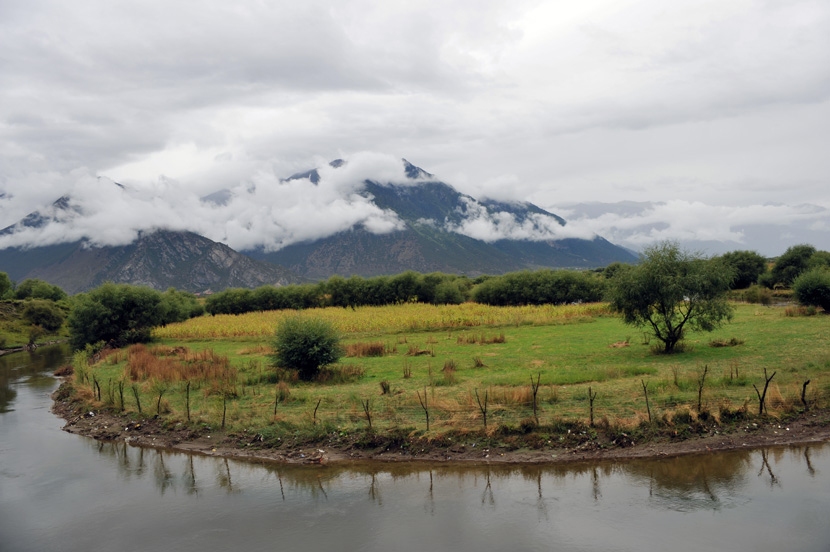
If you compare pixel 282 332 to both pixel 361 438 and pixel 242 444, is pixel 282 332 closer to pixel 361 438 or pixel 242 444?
pixel 242 444

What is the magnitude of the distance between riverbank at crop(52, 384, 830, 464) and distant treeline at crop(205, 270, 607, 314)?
71.4 m

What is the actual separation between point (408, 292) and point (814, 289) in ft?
220

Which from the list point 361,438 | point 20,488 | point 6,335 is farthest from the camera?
point 6,335

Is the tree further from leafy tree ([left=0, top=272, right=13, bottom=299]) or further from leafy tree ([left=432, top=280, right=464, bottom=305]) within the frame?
leafy tree ([left=0, top=272, right=13, bottom=299])

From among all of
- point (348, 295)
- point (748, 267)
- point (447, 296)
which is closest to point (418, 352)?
point (447, 296)

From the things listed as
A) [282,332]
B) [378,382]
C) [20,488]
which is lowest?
[20,488]

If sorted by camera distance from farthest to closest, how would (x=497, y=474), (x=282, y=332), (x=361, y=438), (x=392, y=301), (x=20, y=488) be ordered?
(x=392, y=301)
(x=282, y=332)
(x=361, y=438)
(x=20, y=488)
(x=497, y=474)

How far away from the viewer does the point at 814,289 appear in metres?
49.8

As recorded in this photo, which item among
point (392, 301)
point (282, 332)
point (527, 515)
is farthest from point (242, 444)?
point (392, 301)

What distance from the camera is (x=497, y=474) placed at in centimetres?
1858

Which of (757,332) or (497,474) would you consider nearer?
(497,474)

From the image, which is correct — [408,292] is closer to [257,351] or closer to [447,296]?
[447,296]

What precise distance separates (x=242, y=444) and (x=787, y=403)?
24266 mm

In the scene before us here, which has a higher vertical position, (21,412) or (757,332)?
(757,332)
